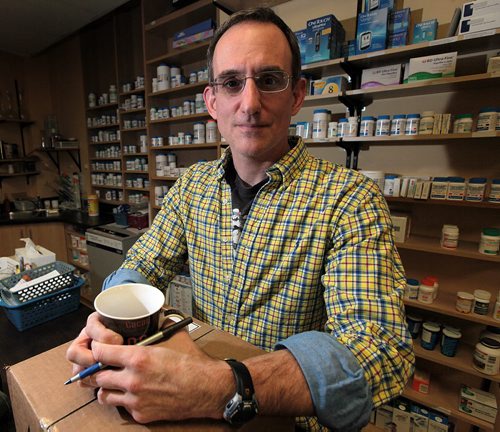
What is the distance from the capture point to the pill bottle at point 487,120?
1.21 metres

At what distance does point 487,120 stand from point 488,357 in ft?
3.57

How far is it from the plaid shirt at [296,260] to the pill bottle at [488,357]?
104cm

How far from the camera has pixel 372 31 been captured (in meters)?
1.42

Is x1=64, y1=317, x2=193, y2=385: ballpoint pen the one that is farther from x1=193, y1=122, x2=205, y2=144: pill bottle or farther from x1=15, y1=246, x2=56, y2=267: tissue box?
x1=193, y1=122, x2=205, y2=144: pill bottle

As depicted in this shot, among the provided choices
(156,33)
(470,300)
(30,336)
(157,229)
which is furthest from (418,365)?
(156,33)

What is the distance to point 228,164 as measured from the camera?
3.26ft

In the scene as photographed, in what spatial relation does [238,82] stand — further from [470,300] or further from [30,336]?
[470,300]

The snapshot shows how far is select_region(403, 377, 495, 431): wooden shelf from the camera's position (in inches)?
55.7

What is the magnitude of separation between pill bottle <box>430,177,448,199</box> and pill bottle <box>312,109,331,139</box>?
0.63 meters

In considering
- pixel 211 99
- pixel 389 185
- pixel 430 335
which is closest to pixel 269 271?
pixel 211 99

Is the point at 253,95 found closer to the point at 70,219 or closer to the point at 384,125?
the point at 384,125

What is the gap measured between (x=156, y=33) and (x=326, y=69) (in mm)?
1732

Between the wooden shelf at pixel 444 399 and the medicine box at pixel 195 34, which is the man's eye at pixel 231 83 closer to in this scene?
the medicine box at pixel 195 34

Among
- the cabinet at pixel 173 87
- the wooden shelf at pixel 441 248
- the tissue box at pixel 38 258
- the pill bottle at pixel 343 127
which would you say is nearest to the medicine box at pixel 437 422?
the wooden shelf at pixel 441 248
